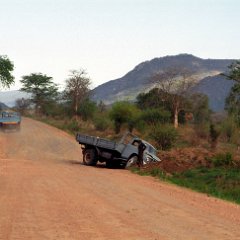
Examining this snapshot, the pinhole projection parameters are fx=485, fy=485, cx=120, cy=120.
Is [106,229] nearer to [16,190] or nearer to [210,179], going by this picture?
[16,190]

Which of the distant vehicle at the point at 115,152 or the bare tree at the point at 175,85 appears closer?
the distant vehicle at the point at 115,152

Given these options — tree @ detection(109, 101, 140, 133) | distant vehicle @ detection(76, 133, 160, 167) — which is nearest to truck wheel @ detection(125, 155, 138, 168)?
distant vehicle @ detection(76, 133, 160, 167)

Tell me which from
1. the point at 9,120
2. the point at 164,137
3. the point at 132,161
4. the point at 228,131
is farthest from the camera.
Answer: the point at 9,120

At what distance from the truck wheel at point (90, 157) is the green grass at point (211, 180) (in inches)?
93.8

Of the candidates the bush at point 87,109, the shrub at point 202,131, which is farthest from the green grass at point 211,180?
the bush at point 87,109

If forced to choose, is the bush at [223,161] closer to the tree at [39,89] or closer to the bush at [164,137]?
the bush at [164,137]

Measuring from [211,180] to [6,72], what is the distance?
58098 millimetres

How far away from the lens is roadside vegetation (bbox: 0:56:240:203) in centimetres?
2069

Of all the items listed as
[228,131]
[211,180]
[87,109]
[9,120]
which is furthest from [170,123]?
[211,180]

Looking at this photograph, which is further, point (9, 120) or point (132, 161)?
point (9, 120)

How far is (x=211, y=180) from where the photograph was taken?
18.8 meters

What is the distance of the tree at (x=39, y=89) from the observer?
297 feet

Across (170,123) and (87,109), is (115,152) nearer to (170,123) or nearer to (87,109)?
(170,123)

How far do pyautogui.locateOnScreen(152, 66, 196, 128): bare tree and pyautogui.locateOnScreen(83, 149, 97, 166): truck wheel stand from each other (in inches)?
1511
